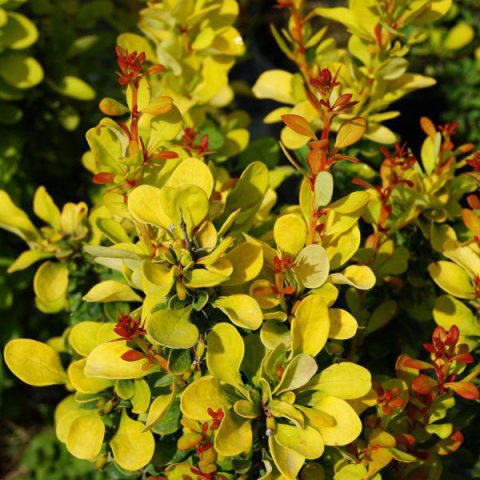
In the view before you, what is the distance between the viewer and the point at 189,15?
1.27 meters

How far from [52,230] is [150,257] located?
0.41m

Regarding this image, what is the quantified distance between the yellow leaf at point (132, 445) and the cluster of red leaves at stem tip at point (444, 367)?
0.44 metres

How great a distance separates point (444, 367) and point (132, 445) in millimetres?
513

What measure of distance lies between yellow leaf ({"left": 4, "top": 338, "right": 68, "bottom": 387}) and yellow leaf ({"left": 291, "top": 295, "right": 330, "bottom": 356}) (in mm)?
435

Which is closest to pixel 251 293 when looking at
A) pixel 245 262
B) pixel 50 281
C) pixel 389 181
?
pixel 245 262

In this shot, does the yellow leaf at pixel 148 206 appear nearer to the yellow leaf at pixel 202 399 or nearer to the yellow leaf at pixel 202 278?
the yellow leaf at pixel 202 278

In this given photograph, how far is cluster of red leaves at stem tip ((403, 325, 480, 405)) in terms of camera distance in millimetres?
936

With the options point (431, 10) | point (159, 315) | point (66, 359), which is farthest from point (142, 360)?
point (431, 10)

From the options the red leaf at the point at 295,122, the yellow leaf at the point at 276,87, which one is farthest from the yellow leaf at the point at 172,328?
the yellow leaf at the point at 276,87

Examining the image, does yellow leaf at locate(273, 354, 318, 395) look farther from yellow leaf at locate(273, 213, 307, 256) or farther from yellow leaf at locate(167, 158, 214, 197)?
yellow leaf at locate(167, 158, 214, 197)

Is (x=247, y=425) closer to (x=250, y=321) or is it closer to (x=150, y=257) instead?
(x=250, y=321)

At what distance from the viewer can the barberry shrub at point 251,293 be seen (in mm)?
884

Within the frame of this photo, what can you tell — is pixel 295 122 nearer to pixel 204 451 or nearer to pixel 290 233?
pixel 290 233

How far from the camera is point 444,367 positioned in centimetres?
97
